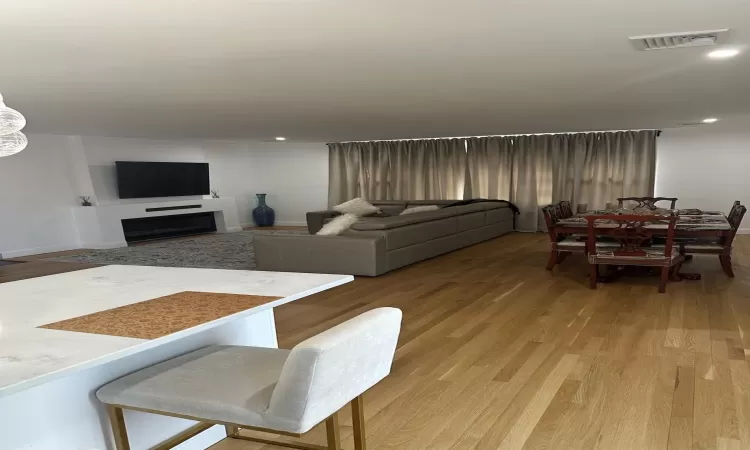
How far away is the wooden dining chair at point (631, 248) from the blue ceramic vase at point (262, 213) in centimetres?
794

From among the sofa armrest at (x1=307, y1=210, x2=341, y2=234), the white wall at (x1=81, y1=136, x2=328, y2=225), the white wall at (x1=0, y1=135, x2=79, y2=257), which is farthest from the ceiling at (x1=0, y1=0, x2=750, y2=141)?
the white wall at (x1=81, y1=136, x2=328, y2=225)

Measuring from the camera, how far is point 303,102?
15.6 ft

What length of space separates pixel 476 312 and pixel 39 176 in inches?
295

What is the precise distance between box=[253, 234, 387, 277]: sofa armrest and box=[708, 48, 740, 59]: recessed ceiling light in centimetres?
336

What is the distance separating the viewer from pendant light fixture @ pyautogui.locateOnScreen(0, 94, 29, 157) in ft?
6.79

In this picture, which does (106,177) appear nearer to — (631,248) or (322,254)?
(322,254)

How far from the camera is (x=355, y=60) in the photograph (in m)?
3.13

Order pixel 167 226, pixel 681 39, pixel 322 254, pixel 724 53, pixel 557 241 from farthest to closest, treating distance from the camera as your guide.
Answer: pixel 167 226, pixel 322 254, pixel 557 241, pixel 724 53, pixel 681 39

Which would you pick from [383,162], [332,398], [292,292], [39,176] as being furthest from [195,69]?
[383,162]

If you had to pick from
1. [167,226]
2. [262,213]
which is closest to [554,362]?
[167,226]

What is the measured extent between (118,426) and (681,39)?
310cm

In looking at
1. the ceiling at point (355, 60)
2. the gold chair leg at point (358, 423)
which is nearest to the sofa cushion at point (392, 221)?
the ceiling at point (355, 60)

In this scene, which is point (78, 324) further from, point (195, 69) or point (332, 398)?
point (195, 69)

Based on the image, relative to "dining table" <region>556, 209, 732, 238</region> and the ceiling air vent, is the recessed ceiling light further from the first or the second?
"dining table" <region>556, 209, 732, 238</region>
